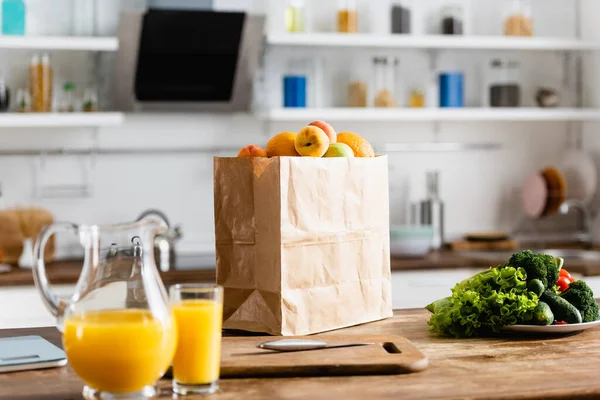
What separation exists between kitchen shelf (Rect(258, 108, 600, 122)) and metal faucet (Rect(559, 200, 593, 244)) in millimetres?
366

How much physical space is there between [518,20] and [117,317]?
3.09 metres

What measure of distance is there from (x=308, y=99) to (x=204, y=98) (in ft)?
1.38

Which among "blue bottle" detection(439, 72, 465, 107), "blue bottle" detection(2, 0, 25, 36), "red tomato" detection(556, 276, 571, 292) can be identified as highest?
"blue bottle" detection(2, 0, 25, 36)

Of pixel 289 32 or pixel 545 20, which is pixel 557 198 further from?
pixel 289 32

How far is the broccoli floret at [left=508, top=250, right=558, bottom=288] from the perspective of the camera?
54.5 inches

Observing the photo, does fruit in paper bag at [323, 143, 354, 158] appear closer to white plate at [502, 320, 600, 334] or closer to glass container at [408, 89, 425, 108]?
white plate at [502, 320, 600, 334]

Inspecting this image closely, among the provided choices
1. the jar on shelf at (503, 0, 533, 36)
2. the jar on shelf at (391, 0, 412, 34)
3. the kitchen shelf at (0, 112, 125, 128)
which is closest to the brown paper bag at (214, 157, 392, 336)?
the kitchen shelf at (0, 112, 125, 128)

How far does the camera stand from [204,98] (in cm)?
352

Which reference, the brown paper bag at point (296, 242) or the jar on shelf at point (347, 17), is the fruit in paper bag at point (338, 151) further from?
the jar on shelf at point (347, 17)

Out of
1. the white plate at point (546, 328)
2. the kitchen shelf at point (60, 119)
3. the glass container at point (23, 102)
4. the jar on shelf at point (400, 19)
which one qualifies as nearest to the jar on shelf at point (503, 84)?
the jar on shelf at point (400, 19)

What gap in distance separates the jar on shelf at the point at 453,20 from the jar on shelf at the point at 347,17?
1.33 ft

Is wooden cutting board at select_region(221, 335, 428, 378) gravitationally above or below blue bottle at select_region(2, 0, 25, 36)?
below

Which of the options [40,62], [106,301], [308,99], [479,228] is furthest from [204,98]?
[106,301]

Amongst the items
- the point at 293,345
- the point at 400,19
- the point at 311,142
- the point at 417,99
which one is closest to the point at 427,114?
the point at 417,99
